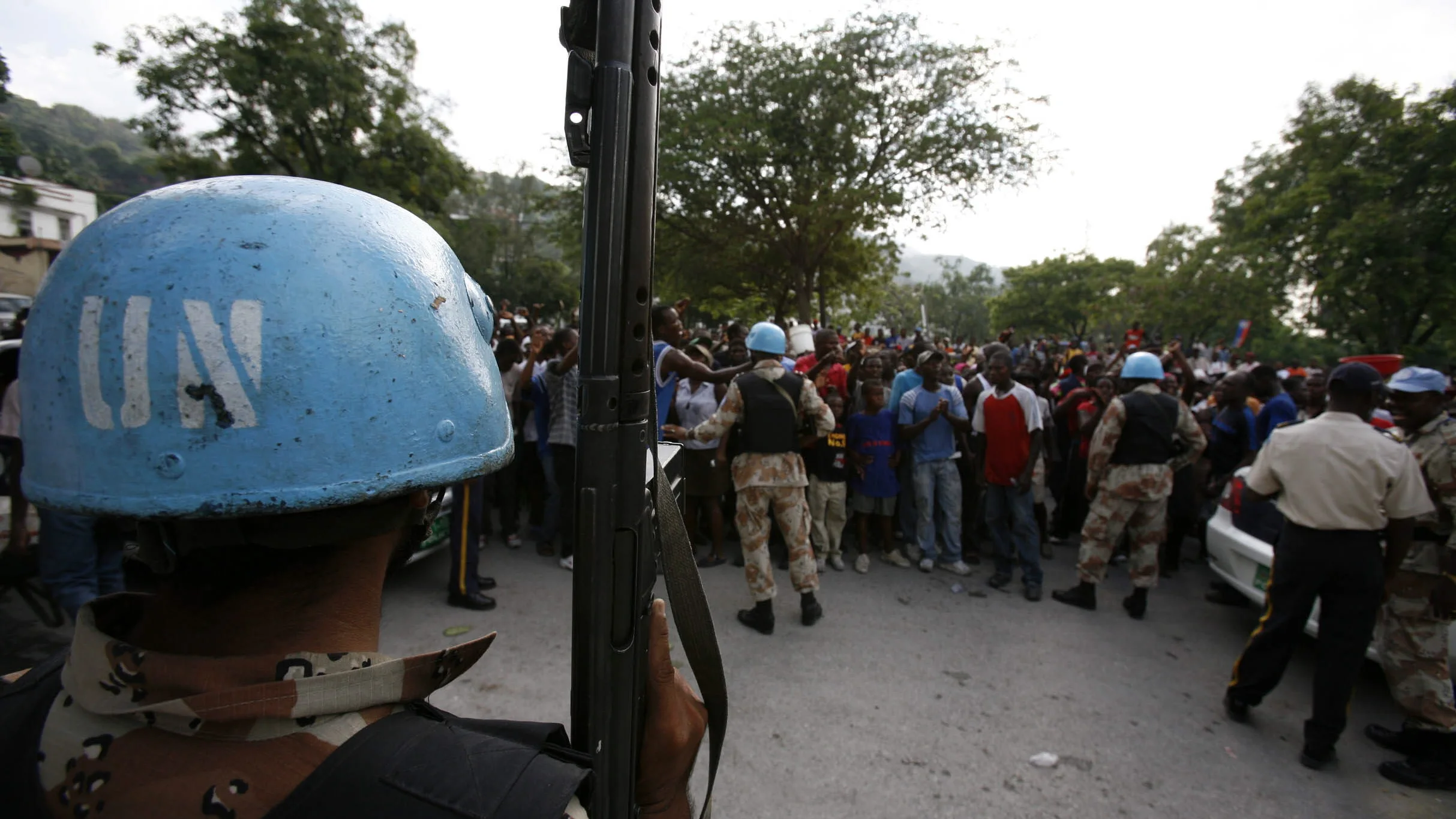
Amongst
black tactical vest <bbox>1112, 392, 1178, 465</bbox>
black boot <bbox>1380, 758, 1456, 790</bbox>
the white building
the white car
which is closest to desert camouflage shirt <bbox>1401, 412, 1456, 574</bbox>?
the white car

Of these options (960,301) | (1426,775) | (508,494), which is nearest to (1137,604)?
(1426,775)

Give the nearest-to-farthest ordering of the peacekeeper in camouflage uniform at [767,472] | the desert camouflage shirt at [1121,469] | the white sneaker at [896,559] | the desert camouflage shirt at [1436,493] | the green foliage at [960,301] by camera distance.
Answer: the desert camouflage shirt at [1436,493], the peacekeeper in camouflage uniform at [767,472], the desert camouflage shirt at [1121,469], the white sneaker at [896,559], the green foliage at [960,301]

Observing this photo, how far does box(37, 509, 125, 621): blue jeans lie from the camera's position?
323 centimetres

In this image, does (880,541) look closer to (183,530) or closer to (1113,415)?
(1113,415)

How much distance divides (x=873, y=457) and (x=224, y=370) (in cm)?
533

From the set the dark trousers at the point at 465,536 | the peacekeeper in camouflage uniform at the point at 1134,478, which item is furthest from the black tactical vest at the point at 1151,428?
the dark trousers at the point at 465,536

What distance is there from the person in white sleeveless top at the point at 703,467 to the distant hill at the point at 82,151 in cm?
368

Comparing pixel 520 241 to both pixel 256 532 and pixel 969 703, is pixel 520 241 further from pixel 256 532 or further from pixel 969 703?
pixel 256 532

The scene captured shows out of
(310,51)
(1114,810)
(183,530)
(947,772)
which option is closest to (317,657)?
(183,530)

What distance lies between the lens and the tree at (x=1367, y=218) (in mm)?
19281

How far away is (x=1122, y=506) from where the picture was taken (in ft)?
16.0

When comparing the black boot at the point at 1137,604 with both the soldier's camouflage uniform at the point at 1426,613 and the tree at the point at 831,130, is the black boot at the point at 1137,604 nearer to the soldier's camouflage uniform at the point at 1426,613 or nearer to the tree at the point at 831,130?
the soldier's camouflage uniform at the point at 1426,613

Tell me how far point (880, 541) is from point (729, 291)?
16.0 meters

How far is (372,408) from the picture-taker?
86 cm
